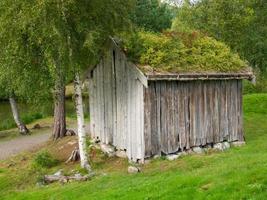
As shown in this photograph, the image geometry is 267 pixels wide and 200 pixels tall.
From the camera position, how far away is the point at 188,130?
63.2 feet

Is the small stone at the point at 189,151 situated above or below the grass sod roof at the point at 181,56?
below

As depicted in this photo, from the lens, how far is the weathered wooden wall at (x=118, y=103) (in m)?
18.2

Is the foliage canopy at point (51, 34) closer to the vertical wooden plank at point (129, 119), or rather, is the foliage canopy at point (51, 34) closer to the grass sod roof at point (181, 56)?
the grass sod roof at point (181, 56)

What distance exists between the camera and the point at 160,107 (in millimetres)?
18312

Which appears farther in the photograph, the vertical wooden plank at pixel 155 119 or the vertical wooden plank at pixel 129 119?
the vertical wooden plank at pixel 129 119

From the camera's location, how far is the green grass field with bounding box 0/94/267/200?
1216 cm

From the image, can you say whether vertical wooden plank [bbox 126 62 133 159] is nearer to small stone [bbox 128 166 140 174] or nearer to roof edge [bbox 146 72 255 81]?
roof edge [bbox 146 72 255 81]

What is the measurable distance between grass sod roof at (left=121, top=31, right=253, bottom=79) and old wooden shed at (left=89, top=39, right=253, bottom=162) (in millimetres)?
195

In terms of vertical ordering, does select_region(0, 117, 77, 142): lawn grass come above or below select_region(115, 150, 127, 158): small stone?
below

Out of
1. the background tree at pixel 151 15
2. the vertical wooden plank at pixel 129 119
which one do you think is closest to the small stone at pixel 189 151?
the vertical wooden plank at pixel 129 119

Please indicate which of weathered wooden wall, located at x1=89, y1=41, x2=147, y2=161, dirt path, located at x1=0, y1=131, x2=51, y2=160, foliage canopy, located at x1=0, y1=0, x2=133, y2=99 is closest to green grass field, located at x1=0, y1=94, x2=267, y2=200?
weathered wooden wall, located at x1=89, y1=41, x2=147, y2=161

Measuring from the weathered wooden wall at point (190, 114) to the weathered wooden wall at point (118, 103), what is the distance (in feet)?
1.53

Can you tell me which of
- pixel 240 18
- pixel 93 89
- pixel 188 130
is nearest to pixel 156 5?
pixel 240 18

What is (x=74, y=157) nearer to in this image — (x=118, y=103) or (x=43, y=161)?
(x=43, y=161)
